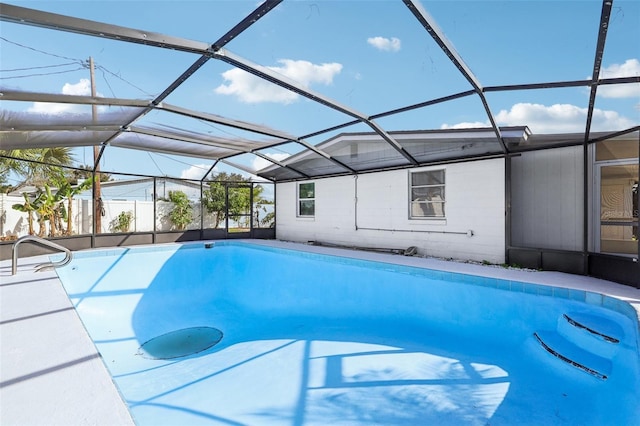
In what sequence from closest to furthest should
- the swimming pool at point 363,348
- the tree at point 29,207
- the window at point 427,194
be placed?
1. the swimming pool at point 363,348
2. the window at point 427,194
3. the tree at point 29,207

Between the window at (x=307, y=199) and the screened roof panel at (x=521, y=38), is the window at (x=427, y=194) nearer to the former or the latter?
the screened roof panel at (x=521, y=38)

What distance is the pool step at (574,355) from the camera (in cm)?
327

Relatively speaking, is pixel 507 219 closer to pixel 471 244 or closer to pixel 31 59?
pixel 471 244

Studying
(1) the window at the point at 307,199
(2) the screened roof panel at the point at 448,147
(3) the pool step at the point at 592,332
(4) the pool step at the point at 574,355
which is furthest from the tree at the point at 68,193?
(3) the pool step at the point at 592,332

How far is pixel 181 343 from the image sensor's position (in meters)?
5.03

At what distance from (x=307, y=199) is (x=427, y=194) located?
459 cm

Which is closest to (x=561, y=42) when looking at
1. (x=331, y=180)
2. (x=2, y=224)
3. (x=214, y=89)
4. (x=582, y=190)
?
(x=582, y=190)

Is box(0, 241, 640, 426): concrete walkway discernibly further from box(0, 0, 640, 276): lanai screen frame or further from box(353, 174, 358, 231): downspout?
box(353, 174, 358, 231): downspout

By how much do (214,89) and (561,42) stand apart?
5.45 meters

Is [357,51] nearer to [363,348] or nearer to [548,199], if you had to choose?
[363,348]

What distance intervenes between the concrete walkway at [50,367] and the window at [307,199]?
25.2 feet

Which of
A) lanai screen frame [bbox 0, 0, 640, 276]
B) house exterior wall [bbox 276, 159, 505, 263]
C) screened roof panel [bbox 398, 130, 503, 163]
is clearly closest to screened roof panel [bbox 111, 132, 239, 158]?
lanai screen frame [bbox 0, 0, 640, 276]

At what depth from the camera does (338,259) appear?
7.29 metres

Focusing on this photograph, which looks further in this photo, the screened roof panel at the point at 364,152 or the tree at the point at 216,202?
the tree at the point at 216,202
